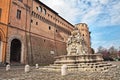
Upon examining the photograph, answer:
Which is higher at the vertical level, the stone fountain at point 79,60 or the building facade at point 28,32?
the building facade at point 28,32

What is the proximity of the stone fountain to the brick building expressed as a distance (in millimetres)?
7071

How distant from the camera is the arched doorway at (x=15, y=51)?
17.7 metres

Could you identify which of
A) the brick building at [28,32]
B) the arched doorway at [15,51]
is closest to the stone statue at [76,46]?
the brick building at [28,32]

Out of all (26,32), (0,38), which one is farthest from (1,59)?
(26,32)

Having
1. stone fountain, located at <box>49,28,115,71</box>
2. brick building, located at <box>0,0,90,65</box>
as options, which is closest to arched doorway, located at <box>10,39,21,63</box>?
brick building, located at <box>0,0,90,65</box>

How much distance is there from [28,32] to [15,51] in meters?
2.91

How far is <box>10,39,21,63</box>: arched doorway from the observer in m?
17.7

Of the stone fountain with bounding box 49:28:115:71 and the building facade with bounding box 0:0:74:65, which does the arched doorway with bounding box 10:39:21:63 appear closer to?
the building facade with bounding box 0:0:74:65

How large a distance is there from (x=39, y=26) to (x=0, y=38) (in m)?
7.58

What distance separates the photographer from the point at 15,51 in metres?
18.1

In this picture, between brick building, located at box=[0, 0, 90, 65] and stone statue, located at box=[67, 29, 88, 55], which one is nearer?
stone statue, located at box=[67, 29, 88, 55]

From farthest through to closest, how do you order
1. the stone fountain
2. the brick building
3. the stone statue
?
1. the brick building
2. the stone statue
3. the stone fountain

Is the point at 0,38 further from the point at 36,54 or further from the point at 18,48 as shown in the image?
the point at 36,54

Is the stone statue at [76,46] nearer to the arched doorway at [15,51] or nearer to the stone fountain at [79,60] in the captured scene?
the stone fountain at [79,60]
